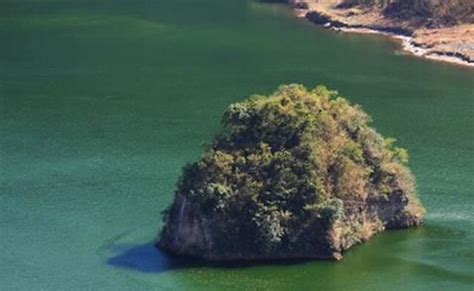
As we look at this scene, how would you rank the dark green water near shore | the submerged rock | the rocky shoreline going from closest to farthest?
the dark green water near shore, the submerged rock, the rocky shoreline

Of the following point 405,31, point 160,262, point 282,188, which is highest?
point 405,31

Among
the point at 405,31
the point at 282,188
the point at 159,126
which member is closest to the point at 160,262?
the point at 282,188

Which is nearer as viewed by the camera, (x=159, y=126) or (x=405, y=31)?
(x=159, y=126)

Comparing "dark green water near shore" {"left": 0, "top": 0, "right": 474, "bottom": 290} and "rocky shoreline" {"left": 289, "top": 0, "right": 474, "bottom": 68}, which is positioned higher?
"rocky shoreline" {"left": 289, "top": 0, "right": 474, "bottom": 68}

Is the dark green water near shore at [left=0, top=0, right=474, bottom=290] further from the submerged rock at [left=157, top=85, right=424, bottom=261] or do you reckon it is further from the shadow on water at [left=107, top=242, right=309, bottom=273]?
the submerged rock at [left=157, top=85, right=424, bottom=261]

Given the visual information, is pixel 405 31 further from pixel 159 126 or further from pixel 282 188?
pixel 282 188

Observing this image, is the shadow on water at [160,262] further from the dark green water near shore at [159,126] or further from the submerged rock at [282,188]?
the submerged rock at [282,188]

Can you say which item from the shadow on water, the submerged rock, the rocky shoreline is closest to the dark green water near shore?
the shadow on water
